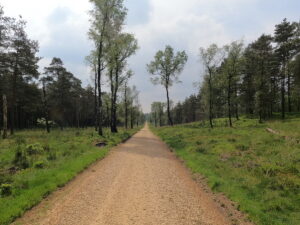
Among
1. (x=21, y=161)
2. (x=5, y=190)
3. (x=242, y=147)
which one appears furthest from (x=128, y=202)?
(x=242, y=147)

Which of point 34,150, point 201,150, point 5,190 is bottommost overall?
point 201,150

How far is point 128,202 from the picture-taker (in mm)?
6434

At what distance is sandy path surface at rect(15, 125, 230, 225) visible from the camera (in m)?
5.42

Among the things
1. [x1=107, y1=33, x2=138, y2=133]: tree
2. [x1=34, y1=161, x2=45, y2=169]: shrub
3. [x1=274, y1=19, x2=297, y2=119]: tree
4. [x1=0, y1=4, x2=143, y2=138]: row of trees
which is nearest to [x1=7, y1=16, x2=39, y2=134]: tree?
[x1=0, y1=4, x2=143, y2=138]: row of trees

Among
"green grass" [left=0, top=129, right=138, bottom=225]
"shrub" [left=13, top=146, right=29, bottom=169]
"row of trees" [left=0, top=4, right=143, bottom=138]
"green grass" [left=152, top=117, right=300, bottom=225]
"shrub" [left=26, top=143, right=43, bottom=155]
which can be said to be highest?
"row of trees" [left=0, top=4, right=143, bottom=138]

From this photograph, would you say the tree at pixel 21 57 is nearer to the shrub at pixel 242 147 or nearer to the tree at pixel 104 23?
the tree at pixel 104 23

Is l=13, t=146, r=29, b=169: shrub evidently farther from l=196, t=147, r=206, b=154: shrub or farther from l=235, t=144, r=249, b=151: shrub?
l=235, t=144, r=249, b=151: shrub

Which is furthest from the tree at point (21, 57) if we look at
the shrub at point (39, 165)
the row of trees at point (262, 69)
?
the row of trees at point (262, 69)

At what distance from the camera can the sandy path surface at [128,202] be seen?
542 centimetres

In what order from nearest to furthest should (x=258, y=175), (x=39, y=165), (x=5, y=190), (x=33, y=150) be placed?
(x=5, y=190) → (x=258, y=175) → (x=39, y=165) → (x=33, y=150)

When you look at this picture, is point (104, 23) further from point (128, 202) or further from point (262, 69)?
point (262, 69)

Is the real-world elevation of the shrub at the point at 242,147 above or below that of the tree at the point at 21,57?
below

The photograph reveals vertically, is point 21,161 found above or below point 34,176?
above

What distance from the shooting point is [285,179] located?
330 inches
